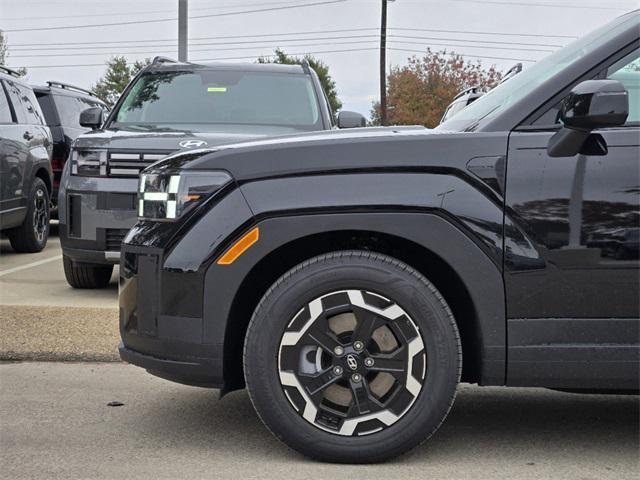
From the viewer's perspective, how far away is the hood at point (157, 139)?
7332 mm

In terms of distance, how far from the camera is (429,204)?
139 inches

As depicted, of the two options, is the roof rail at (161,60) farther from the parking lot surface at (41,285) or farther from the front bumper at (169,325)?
the front bumper at (169,325)

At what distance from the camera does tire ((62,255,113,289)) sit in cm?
829

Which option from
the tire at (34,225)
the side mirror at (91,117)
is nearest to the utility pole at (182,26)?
the tire at (34,225)

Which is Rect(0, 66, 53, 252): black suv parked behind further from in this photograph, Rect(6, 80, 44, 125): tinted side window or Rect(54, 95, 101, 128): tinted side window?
Rect(54, 95, 101, 128): tinted side window

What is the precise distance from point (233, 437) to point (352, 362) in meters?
0.79

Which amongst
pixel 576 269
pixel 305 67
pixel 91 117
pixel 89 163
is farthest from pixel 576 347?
pixel 305 67

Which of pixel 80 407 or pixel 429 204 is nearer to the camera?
pixel 429 204

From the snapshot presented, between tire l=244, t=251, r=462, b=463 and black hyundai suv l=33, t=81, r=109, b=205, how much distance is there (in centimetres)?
1003

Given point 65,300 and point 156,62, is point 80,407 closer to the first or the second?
point 65,300

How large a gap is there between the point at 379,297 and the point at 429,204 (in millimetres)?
399

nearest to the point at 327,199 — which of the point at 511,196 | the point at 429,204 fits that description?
the point at 429,204

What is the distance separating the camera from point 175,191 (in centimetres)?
375

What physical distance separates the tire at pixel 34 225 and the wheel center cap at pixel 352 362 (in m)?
8.09
